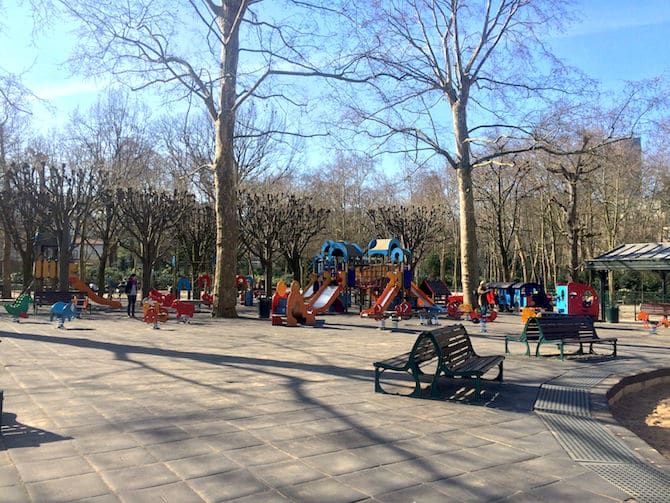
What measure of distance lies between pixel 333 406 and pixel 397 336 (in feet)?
29.8

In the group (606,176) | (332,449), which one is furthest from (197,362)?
(606,176)

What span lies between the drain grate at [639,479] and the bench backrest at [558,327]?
6376 millimetres

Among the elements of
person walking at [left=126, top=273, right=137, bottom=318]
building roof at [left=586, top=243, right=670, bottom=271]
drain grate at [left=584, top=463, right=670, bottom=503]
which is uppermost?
building roof at [left=586, top=243, right=670, bottom=271]

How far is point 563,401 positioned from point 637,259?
50.1 feet

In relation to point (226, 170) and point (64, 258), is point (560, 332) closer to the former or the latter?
point (226, 170)

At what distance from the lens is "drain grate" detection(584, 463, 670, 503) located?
405cm

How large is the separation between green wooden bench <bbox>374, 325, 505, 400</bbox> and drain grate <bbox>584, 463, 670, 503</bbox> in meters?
2.43

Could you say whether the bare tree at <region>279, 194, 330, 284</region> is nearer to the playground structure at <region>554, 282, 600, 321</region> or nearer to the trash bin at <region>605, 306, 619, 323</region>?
the playground structure at <region>554, 282, 600, 321</region>

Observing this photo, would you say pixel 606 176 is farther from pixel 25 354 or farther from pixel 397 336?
pixel 25 354

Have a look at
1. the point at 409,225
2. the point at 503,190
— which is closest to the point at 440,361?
the point at 503,190

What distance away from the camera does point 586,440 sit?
5.39 meters

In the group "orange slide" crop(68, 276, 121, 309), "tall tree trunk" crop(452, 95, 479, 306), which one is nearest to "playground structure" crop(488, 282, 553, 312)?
"tall tree trunk" crop(452, 95, 479, 306)

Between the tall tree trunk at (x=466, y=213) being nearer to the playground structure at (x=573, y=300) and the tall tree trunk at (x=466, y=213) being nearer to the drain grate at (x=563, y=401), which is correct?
the playground structure at (x=573, y=300)

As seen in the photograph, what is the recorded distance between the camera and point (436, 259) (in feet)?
194
